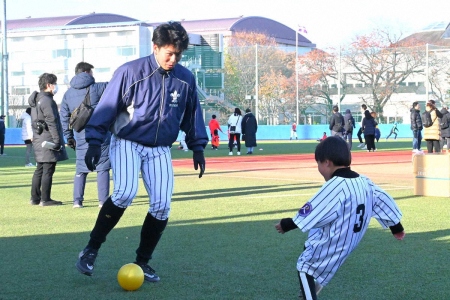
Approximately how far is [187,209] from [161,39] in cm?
563

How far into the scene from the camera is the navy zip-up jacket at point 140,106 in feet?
19.6

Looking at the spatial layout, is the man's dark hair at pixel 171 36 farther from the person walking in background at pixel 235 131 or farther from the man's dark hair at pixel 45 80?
the person walking in background at pixel 235 131

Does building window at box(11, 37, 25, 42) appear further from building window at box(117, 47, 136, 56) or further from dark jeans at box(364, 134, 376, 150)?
dark jeans at box(364, 134, 376, 150)

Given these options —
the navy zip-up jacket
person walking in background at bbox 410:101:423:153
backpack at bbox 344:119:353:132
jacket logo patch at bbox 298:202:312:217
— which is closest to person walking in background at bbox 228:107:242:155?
backpack at bbox 344:119:353:132

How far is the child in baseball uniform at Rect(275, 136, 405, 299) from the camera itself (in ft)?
15.3

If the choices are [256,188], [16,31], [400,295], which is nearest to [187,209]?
[256,188]

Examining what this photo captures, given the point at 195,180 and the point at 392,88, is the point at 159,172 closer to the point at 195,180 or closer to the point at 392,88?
the point at 195,180

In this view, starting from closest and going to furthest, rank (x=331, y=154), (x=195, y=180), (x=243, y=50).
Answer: (x=331, y=154) → (x=195, y=180) → (x=243, y=50)

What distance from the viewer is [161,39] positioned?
5898 mm

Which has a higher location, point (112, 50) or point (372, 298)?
point (112, 50)

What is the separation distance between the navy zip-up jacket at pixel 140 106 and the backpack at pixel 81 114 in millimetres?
3851

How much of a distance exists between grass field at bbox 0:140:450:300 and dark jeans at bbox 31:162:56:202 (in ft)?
1.08

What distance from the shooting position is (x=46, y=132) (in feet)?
38.5

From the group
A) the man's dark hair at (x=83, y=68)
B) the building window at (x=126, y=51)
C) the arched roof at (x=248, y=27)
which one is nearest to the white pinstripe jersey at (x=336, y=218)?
the man's dark hair at (x=83, y=68)
